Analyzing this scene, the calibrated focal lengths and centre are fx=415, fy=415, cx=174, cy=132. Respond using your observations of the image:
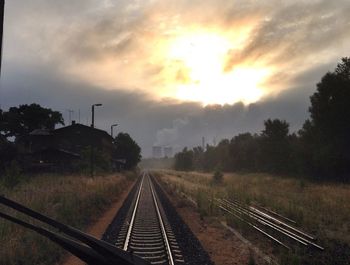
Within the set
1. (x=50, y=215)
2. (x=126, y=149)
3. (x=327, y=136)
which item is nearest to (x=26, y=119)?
(x=126, y=149)

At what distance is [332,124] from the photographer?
4691cm

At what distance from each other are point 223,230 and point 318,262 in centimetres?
626

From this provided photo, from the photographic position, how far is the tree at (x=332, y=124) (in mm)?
45969

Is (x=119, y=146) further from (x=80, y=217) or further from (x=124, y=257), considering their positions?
(x=124, y=257)

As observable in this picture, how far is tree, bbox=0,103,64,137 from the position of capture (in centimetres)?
8841

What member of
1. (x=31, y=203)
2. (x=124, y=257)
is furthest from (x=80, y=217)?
(x=124, y=257)

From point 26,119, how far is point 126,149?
30932 mm

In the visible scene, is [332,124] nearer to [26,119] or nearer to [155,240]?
[155,240]

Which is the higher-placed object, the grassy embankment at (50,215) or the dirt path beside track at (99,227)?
the grassy embankment at (50,215)

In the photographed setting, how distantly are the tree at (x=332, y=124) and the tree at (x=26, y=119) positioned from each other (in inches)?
2483

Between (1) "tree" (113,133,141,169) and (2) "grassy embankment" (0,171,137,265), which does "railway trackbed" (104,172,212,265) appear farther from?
(1) "tree" (113,133,141,169)

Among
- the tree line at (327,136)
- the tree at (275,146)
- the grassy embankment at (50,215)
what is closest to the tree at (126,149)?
the tree at (275,146)

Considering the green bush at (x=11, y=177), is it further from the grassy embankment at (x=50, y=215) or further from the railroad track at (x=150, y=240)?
the railroad track at (x=150, y=240)

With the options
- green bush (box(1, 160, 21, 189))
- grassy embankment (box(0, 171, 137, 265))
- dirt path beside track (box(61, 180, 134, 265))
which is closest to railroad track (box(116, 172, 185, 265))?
dirt path beside track (box(61, 180, 134, 265))
